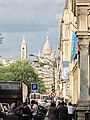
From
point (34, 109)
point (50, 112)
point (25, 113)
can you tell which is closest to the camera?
point (25, 113)

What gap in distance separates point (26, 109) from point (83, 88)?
4.06 metres

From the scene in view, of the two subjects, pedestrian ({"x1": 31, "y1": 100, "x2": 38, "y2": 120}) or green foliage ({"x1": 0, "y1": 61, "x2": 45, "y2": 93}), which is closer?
pedestrian ({"x1": 31, "y1": 100, "x2": 38, "y2": 120})

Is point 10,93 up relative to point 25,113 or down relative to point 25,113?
up

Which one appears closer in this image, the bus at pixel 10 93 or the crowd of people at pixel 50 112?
the crowd of people at pixel 50 112

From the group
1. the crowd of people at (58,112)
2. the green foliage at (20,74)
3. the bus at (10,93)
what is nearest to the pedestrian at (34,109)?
the crowd of people at (58,112)

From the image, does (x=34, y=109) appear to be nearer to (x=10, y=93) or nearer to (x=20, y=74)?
(x=10, y=93)

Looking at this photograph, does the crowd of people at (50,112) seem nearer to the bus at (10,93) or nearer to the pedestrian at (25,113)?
the pedestrian at (25,113)

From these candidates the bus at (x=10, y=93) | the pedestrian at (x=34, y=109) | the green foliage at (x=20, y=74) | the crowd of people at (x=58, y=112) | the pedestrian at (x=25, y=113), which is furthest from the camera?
the green foliage at (x=20, y=74)

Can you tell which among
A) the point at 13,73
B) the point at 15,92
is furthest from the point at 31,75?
the point at 15,92

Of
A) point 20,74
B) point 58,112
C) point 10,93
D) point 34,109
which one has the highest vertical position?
point 20,74

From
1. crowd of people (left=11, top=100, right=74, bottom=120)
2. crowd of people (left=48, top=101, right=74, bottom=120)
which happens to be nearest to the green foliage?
crowd of people (left=11, top=100, right=74, bottom=120)

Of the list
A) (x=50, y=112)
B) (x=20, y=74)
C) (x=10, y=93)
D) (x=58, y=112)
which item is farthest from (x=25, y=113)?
(x=20, y=74)

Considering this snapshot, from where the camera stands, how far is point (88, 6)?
120ft

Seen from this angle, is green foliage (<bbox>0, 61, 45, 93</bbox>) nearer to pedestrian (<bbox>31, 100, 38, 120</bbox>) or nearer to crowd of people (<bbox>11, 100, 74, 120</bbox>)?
pedestrian (<bbox>31, 100, 38, 120</bbox>)
